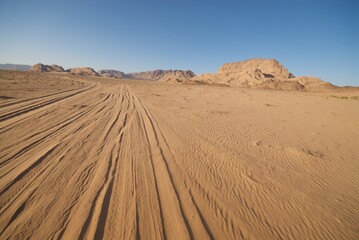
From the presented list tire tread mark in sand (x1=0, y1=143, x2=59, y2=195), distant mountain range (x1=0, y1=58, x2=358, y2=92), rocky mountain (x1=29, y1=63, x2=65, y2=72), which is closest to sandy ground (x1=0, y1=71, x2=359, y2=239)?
tire tread mark in sand (x1=0, y1=143, x2=59, y2=195)

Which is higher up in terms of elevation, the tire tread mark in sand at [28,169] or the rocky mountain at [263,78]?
the rocky mountain at [263,78]

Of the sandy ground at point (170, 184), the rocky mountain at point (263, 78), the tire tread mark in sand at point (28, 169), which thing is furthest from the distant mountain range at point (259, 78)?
the tire tread mark in sand at point (28, 169)

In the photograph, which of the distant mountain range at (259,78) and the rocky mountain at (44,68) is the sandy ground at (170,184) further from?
the rocky mountain at (44,68)

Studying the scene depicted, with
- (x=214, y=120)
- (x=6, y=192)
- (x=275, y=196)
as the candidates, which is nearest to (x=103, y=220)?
(x=6, y=192)

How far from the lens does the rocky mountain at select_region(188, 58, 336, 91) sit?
56.4 meters

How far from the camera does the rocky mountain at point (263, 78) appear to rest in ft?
185

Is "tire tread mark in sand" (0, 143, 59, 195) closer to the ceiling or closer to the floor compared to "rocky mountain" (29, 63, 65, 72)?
closer to the floor

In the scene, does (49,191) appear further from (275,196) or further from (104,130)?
(275,196)

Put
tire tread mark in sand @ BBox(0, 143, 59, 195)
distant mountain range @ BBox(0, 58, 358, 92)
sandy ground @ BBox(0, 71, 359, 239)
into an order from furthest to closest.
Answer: distant mountain range @ BBox(0, 58, 358, 92) → tire tread mark in sand @ BBox(0, 143, 59, 195) → sandy ground @ BBox(0, 71, 359, 239)

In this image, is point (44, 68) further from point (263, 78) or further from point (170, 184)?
point (170, 184)

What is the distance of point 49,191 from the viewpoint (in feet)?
9.98

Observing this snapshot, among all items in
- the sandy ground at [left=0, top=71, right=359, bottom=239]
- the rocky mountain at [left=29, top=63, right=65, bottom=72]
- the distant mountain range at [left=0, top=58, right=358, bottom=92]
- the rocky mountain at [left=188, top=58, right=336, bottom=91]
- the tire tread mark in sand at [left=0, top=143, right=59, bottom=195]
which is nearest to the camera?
the sandy ground at [left=0, top=71, right=359, bottom=239]

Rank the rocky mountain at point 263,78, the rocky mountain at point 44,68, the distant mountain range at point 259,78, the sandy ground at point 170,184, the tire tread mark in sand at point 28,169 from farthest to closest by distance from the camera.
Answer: the rocky mountain at point 44,68 → the rocky mountain at point 263,78 → the distant mountain range at point 259,78 → the tire tread mark in sand at point 28,169 → the sandy ground at point 170,184

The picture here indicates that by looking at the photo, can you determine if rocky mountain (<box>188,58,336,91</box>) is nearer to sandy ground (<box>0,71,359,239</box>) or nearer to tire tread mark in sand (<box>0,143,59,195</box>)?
sandy ground (<box>0,71,359,239</box>)
